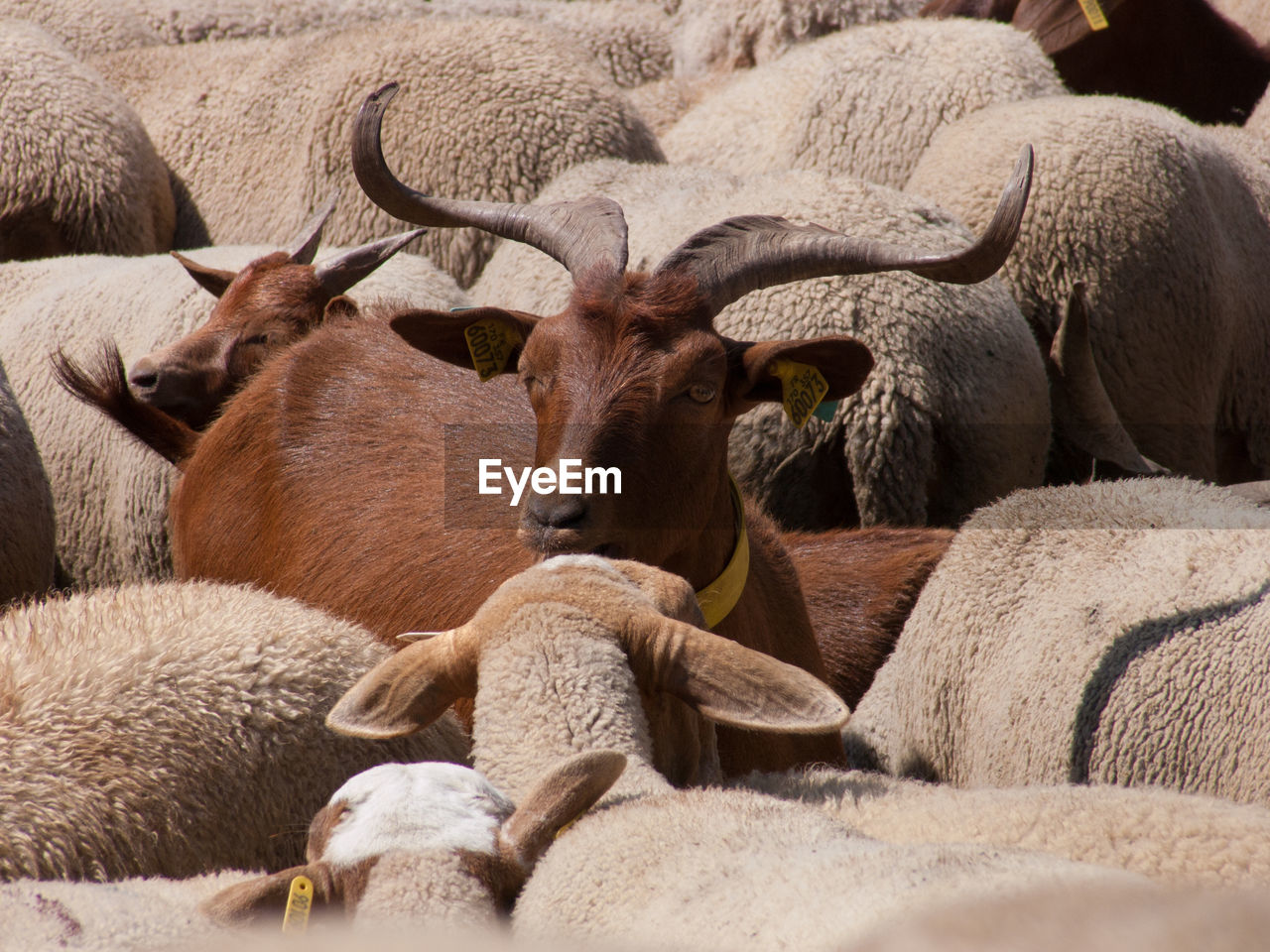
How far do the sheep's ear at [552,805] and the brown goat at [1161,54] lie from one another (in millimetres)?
7502

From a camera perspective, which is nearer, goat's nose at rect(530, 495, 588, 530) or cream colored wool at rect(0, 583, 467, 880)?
cream colored wool at rect(0, 583, 467, 880)

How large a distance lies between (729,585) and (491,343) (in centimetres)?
99

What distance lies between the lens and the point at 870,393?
16.1 ft

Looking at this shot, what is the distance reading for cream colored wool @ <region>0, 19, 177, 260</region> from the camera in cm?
754

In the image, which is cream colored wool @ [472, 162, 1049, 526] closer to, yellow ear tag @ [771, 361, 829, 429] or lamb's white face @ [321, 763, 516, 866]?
yellow ear tag @ [771, 361, 829, 429]

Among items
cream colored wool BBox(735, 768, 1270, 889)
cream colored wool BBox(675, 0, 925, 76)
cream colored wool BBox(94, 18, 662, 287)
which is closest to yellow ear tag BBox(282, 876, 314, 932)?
cream colored wool BBox(735, 768, 1270, 889)

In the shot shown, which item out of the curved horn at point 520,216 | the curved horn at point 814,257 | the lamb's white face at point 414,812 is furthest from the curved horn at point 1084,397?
the lamb's white face at point 414,812

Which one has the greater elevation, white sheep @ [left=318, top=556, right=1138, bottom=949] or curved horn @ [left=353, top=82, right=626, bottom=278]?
curved horn @ [left=353, top=82, right=626, bottom=278]

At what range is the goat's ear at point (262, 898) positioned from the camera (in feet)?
6.90

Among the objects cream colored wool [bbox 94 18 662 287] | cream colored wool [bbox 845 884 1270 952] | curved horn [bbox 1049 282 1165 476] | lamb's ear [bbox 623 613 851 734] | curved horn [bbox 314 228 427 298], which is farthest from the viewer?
cream colored wool [bbox 94 18 662 287]

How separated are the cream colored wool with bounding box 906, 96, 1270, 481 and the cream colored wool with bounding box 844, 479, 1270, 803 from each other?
1670 mm

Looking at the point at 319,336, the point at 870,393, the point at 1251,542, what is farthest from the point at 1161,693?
the point at 319,336

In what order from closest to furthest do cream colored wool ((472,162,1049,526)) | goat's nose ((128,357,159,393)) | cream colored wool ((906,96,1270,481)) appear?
1. cream colored wool ((472,162,1049,526))
2. goat's nose ((128,357,159,393))
3. cream colored wool ((906,96,1270,481))

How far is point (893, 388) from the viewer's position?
4.93 metres
